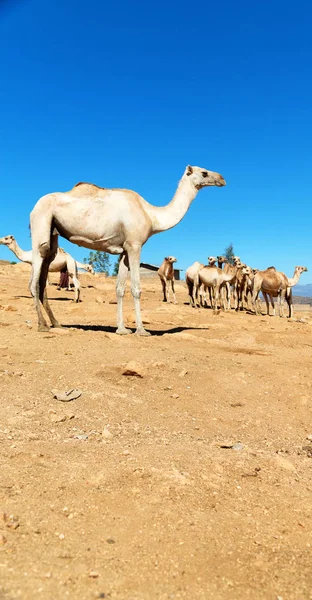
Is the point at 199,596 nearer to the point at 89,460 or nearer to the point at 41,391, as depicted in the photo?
the point at 89,460

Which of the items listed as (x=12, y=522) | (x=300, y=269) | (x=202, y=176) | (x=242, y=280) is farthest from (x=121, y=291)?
(x=300, y=269)

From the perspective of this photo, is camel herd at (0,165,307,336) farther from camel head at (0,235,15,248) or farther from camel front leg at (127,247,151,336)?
camel head at (0,235,15,248)

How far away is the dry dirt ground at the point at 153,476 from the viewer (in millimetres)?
2125

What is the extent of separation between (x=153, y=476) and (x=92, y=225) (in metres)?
5.91

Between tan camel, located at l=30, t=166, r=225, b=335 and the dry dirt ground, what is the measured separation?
2134 mm

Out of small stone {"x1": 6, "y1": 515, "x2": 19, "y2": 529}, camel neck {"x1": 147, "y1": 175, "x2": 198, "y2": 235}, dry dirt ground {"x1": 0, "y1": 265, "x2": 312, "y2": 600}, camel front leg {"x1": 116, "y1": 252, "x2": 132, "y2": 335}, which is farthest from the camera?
camel neck {"x1": 147, "y1": 175, "x2": 198, "y2": 235}

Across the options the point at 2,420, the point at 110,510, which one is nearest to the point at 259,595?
the point at 110,510

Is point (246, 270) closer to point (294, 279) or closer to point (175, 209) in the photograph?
point (294, 279)

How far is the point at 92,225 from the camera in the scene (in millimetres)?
8305

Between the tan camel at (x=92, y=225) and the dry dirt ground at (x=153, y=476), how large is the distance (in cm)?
213

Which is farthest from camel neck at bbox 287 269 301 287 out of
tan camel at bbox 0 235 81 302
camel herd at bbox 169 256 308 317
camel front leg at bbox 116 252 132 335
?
camel front leg at bbox 116 252 132 335

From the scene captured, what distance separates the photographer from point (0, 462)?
10.3 ft

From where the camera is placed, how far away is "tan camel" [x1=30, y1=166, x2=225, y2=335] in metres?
8.27

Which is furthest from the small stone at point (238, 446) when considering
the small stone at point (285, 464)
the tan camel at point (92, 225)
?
the tan camel at point (92, 225)
